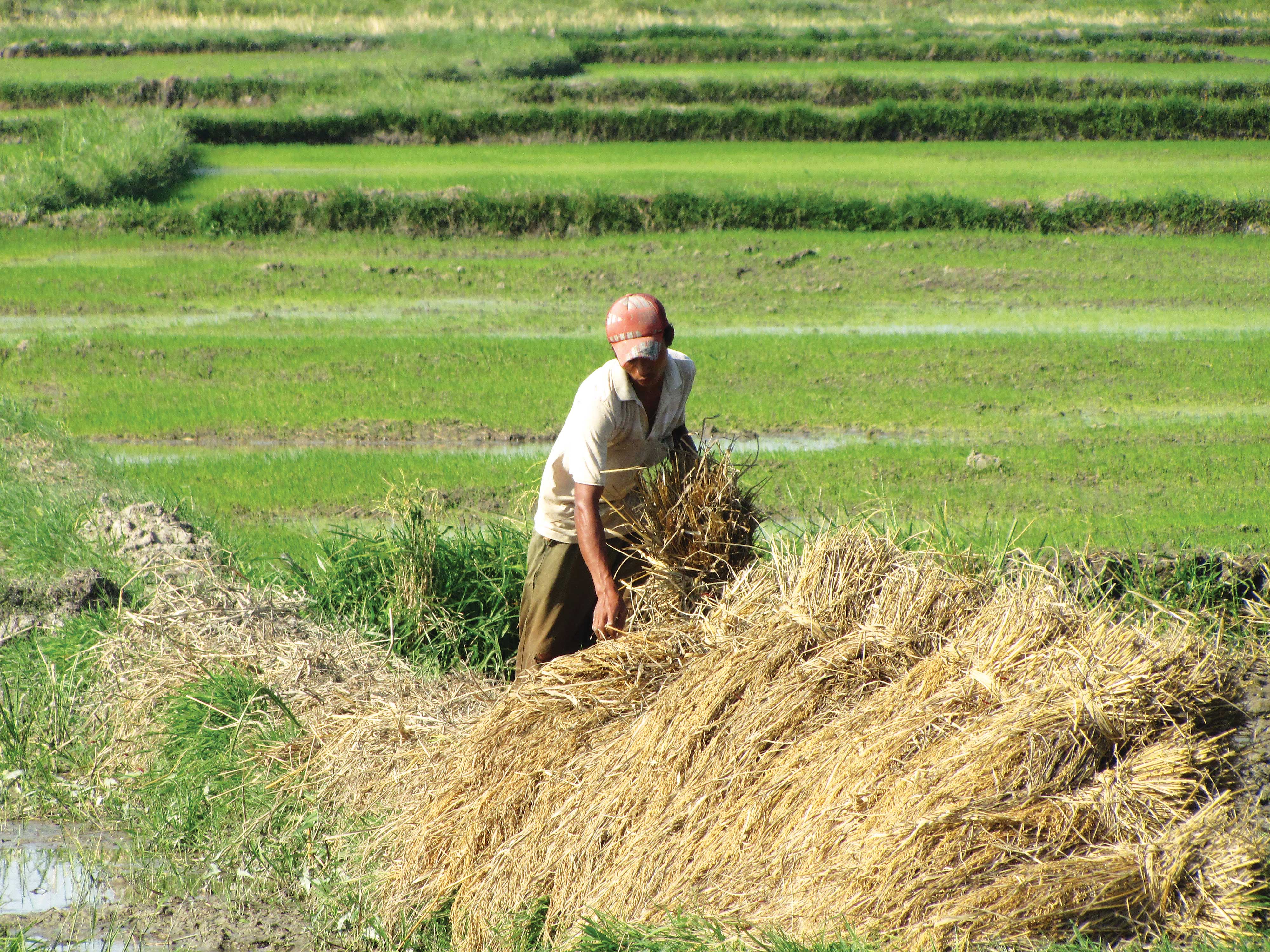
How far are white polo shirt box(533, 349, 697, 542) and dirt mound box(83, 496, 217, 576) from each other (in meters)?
1.93

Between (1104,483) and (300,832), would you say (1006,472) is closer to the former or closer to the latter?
(1104,483)

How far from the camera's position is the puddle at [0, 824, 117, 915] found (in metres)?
4.07

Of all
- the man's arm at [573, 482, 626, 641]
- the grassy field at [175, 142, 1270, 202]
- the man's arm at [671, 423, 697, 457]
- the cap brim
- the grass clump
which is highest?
the cap brim

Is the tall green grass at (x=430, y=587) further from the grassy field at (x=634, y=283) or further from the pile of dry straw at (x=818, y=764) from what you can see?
the grassy field at (x=634, y=283)

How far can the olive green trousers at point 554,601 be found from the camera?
439 centimetres

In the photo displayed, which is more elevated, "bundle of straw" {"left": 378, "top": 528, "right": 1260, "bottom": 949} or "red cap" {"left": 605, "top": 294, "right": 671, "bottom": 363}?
"red cap" {"left": 605, "top": 294, "right": 671, "bottom": 363}

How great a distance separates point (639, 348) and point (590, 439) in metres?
0.32

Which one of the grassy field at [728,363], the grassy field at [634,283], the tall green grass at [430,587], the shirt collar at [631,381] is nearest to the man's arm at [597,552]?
the shirt collar at [631,381]

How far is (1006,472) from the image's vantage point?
7605 millimetres

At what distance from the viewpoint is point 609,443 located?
13.0 feet

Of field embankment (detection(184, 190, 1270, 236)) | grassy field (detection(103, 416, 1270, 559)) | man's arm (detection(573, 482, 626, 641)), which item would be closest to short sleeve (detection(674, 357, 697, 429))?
man's arm (detection(573, 482, 626, 641))

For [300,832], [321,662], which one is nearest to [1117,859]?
[300,832]

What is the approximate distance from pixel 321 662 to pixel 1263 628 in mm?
3582

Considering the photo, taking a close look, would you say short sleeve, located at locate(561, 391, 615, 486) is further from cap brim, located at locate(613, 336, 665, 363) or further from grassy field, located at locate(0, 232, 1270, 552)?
grassy field, located at locate(0, 232, 1270, 552)
